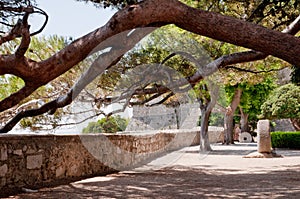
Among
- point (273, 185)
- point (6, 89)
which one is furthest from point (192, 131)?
point (273, 185)

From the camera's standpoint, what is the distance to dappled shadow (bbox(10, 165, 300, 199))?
460 centimetres

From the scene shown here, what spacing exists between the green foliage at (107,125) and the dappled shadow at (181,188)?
282 cm

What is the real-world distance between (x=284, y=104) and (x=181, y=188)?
16.4 metres

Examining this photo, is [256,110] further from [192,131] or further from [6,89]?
[6,89]

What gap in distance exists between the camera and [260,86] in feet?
64.3

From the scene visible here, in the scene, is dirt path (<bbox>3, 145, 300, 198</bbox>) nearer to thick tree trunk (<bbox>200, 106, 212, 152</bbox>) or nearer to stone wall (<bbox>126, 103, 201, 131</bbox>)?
stone wall (<bbox>126, 103, 201, 131</bbox>)

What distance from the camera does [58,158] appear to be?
18.5ft

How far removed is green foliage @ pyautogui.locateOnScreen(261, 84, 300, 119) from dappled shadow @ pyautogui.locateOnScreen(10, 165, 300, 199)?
1426 cm

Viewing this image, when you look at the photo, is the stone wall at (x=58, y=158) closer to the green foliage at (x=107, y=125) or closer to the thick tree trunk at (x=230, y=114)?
the green foliage at (x=107, y=125)

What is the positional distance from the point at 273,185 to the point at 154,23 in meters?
3.00

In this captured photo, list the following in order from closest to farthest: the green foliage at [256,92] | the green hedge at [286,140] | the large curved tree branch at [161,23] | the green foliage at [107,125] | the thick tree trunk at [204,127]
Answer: the large curved tree branch at [161,23] → the green foliage at [107,125] → the thick tree trunk at [204,127] → the green hedge at [286,140] → the green foliage at [256,92]

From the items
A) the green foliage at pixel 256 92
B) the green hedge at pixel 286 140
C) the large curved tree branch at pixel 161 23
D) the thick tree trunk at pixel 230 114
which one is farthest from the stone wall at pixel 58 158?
the green foliage at pixel 256 92

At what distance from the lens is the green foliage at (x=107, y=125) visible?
9.37 meters

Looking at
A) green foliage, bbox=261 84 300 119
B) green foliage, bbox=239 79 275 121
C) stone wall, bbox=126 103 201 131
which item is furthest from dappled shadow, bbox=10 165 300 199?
green foliage, bbox=261 84 300 119
